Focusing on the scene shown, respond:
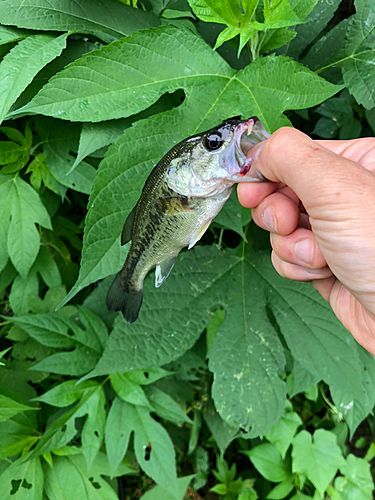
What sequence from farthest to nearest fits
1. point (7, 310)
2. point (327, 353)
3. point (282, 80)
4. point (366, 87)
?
point (7, 310)
point (327, 353)
point (366, 87)
point (282, 80)

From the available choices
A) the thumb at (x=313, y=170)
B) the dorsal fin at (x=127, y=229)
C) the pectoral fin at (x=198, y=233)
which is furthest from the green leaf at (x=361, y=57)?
the dorsal fin at (x=127, y=229)

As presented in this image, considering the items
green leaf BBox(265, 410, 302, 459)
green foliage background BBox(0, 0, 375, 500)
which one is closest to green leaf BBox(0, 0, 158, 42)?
green foliage background BBox(0, 0, 375, 500)

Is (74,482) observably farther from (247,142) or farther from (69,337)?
(247,142)

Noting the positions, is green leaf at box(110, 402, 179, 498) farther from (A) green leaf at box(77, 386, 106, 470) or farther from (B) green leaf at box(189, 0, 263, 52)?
(B) green leaf at box(189, 0, 263, 52)

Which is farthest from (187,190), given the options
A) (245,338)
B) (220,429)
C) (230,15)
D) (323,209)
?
(220,429)

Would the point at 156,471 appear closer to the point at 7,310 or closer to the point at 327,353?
the point at 327,353

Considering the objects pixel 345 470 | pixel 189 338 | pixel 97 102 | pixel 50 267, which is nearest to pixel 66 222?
pixel 50 267
